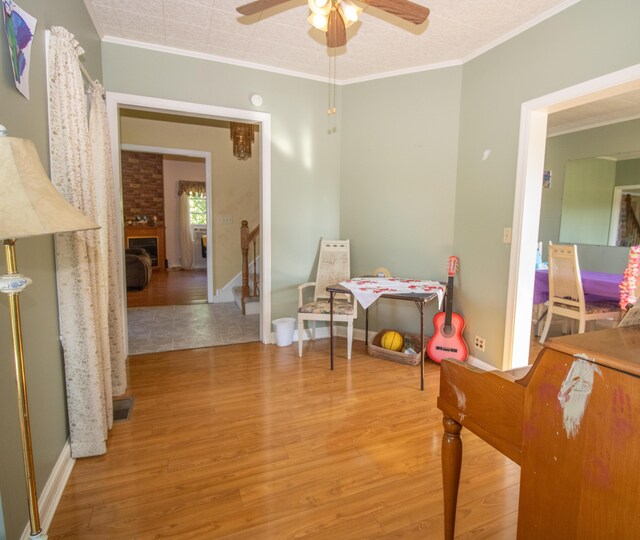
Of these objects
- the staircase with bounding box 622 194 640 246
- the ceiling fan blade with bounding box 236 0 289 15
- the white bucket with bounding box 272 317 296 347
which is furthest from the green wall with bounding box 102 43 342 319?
the staircase with bounding box 622 194 640 246

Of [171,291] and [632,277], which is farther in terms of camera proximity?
[171,291]

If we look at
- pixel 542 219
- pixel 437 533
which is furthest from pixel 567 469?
pixel 542 219

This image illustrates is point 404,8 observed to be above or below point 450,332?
above

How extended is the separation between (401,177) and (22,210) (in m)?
3.17

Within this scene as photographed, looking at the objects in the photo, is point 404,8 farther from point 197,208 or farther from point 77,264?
point 197,208

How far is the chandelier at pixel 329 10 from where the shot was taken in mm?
1792

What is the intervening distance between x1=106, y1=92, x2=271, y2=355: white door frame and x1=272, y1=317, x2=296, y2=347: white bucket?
13 cm

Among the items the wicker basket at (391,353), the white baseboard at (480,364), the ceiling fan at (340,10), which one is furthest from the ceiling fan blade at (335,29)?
the white baseboard at (480,364)

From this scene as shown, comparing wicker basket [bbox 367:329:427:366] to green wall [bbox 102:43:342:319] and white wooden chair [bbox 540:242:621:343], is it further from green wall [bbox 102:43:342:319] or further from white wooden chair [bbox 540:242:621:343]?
white wooden chair [bbox 540:242:621:343]

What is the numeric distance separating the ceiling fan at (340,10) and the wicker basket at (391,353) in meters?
2.42

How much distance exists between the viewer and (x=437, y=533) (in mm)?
1479

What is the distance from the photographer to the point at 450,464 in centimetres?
129

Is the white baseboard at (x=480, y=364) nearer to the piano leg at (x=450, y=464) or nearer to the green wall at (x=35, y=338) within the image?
the piano leg at (x=450, y=464)

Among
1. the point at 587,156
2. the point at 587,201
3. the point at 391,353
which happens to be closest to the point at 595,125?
the point at 587,156
